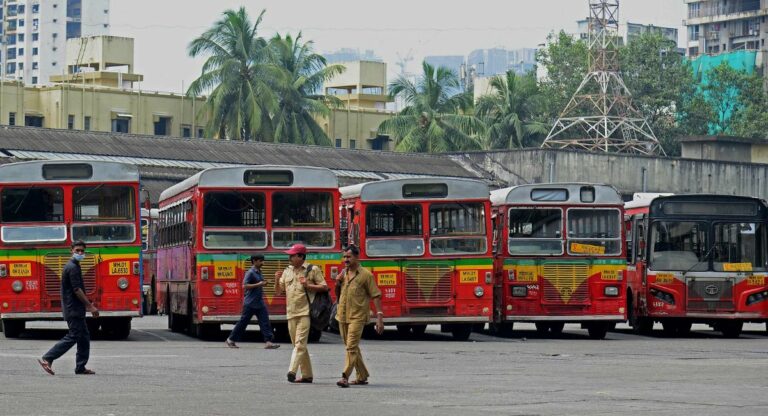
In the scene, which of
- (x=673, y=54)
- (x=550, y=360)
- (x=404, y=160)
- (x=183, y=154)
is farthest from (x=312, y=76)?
(x=550, y=360)

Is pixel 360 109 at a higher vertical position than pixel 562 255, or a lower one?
higher

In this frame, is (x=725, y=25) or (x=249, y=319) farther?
(x=725, y=25)

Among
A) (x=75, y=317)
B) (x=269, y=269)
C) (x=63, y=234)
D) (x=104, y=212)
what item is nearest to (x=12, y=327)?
(x=63, y=234)

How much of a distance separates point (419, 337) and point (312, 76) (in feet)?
177

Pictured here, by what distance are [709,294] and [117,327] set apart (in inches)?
413

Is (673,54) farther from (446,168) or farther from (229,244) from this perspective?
(229,244)

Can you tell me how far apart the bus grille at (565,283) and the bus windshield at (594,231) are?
31cm

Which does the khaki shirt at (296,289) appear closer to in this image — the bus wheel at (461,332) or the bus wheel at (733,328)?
the bus wheel at (461,332)

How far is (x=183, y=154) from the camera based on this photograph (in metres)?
64.1

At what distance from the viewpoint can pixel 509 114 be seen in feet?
327

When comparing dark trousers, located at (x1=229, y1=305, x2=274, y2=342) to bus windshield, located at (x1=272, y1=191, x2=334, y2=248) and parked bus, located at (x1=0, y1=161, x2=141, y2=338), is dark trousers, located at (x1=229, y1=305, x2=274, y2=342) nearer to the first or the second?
bus windshield, located at (x1=272, y1=191, x2=334, y2=248)

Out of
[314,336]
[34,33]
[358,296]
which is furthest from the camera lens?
[34,33]

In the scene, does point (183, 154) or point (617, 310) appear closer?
point (617, 310)

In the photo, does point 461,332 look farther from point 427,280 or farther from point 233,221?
point 233,221
